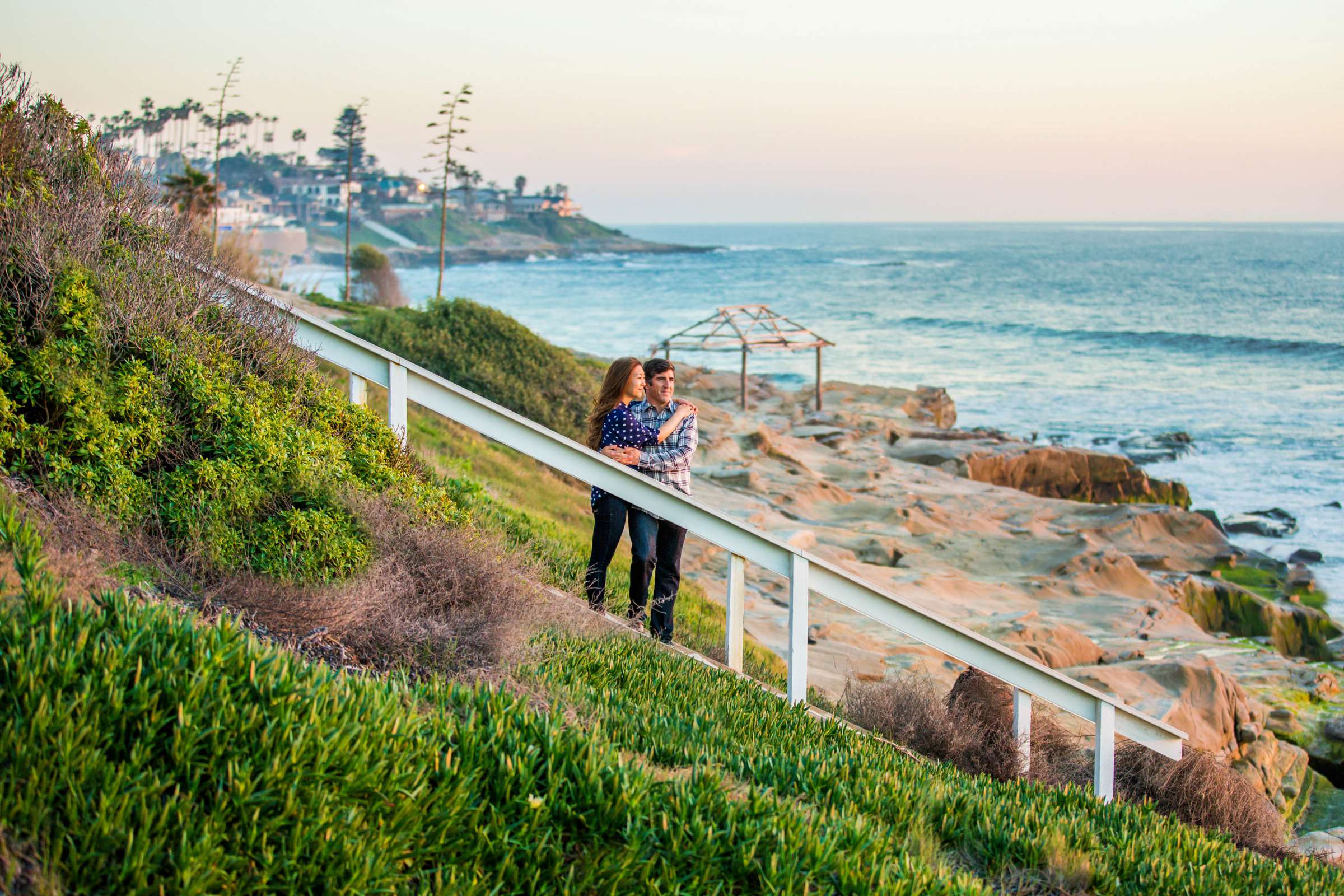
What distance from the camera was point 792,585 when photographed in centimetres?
534

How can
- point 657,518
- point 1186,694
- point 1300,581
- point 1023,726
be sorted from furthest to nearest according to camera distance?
point 1300,581
point 1186,694
point 657,518
point 1023,726

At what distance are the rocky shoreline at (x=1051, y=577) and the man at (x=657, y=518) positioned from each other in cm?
239

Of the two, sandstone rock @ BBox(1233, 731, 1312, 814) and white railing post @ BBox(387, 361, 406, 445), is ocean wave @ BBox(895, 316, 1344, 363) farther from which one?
white railing post @ BBox(387, 361, 406, 445)

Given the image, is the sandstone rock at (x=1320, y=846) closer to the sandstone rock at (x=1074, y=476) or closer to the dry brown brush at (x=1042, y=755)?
the dry brown brush at (x=1042, y=755)

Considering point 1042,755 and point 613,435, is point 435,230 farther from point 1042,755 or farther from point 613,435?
point 1042,755

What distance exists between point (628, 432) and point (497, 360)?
9.95 m

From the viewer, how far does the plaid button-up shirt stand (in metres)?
6.58

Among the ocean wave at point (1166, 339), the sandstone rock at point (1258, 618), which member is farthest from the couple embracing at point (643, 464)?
the ocean wave at point (1166, 339)

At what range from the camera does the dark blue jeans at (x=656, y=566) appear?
6.16 m

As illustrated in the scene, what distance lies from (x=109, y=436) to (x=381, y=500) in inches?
49.4

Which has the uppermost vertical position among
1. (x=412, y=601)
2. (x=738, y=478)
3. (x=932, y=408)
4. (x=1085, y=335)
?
(x=1085, y=335)

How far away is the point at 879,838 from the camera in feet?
10.9

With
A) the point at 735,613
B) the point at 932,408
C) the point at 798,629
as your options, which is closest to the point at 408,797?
the point at 798,629

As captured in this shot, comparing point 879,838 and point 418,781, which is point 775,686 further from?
point 418,781
